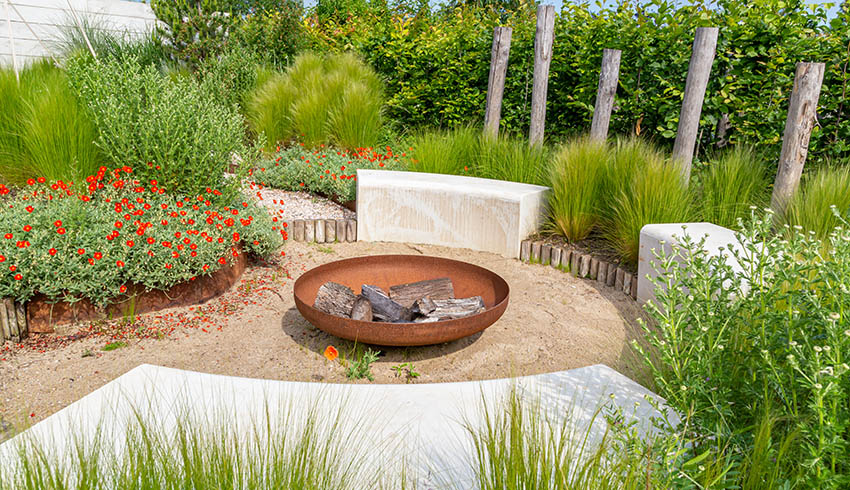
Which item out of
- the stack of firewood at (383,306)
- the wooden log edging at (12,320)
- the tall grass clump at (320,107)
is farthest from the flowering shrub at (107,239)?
the tall grass clump at (320,107)

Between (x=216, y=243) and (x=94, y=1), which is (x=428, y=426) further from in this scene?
(x=94, y=1)

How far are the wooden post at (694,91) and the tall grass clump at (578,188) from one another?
672mm

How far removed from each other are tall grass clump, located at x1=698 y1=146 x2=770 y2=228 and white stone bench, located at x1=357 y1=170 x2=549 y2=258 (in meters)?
1.29

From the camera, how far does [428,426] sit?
197 cm

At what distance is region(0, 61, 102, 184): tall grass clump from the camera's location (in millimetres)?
4719

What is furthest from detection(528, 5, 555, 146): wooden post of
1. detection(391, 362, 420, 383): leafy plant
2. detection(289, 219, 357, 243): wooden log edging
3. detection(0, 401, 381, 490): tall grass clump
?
detection(0, 401, 381, 490): tall grass clump

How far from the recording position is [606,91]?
19.0 feet

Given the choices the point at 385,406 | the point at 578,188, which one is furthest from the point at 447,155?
the point at 385,406

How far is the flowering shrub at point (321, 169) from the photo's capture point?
620 centimetres

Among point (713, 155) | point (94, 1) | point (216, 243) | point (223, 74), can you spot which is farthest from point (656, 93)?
point (94, 1)

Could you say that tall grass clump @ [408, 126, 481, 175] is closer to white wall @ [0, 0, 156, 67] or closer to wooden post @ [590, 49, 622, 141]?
wooden post @ [590, 49, 622, 141]

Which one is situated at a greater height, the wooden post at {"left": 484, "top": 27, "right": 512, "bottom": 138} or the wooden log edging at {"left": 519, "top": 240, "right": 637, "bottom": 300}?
the wooden post at {"left": 484, "top": 27, "right": 512, "bottom": 138}

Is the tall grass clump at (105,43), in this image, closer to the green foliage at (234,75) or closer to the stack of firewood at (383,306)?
the green foliage at (234,75)

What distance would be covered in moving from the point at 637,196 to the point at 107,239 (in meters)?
3.68
